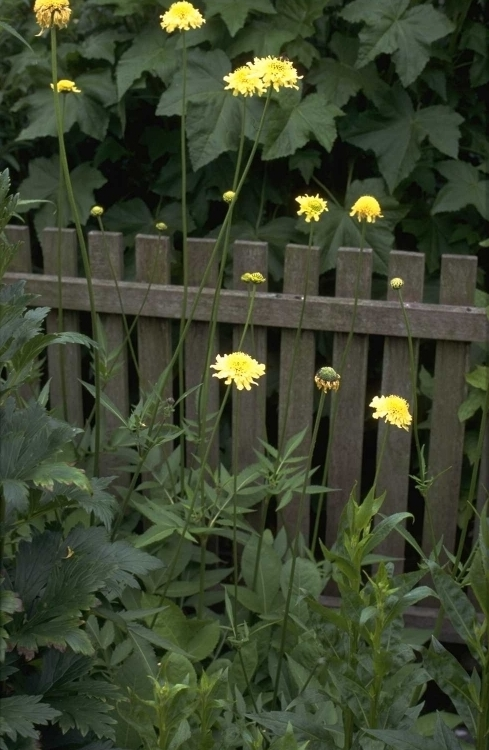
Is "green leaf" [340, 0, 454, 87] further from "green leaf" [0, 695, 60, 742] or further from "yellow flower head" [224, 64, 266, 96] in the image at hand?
"green leaf" [0, 695, 60, 742]

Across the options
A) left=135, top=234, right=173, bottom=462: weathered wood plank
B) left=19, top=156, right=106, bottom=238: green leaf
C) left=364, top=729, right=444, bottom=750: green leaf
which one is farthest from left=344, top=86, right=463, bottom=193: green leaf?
left=364, top=729, right=444, bottom=750: green leaf

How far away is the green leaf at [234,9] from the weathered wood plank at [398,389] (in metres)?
0.96

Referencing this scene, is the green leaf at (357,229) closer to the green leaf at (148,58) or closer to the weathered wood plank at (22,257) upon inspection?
the green leaf at (148,58)

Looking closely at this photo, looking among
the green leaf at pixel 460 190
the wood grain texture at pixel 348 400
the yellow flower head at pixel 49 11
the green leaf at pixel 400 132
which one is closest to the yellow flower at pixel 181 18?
the yellow flower head at pixel 49 11

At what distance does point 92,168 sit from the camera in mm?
3764

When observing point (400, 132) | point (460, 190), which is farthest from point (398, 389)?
point (400, 132)

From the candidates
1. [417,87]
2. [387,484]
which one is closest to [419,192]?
[417,87]

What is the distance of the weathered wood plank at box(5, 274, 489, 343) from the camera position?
325 centimetres

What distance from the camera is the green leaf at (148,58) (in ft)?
11.5

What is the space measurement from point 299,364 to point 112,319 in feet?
2.11

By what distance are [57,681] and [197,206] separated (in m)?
2.21

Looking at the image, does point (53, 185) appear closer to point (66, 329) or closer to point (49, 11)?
point (66, 329)

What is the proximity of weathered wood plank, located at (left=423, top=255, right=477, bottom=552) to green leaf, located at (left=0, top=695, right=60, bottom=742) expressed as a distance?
68.8 inches

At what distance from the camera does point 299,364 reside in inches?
134
